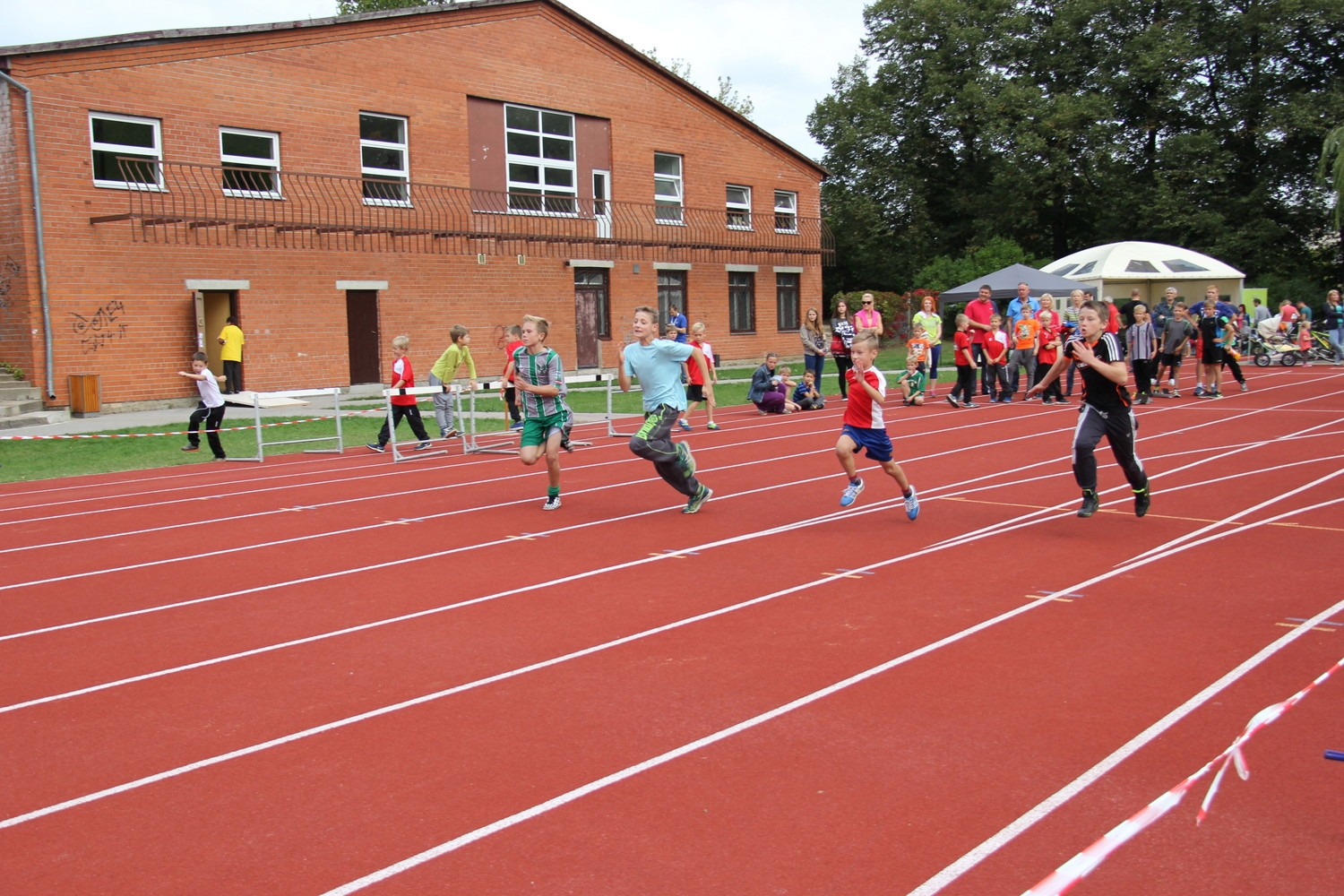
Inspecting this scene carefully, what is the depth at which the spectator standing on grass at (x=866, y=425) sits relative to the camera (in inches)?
384

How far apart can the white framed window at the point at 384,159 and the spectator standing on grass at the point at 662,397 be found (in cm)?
1859

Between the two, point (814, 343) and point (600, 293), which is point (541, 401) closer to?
point (814, 343)

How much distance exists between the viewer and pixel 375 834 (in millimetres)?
4145

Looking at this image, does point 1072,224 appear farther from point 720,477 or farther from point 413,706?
point 413,706

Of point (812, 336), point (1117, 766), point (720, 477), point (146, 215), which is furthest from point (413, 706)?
point (146, 215)

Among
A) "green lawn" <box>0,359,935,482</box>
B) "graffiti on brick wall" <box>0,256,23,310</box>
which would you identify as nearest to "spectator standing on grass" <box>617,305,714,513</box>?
"green lawn" <box>0,359,935,482</box>

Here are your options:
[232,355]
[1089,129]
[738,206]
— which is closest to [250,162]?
[232,355]

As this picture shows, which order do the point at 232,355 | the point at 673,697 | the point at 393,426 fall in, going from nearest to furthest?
the point at 673,697 → the point at 393,426 → the point at 232,355

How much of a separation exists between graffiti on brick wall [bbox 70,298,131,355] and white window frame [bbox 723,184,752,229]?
1914 cm

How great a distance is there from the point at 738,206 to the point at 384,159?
13.1m

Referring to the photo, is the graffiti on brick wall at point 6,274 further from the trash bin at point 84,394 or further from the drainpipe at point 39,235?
the trash bin at point 84,394

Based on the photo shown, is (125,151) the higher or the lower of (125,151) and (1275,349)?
the higher

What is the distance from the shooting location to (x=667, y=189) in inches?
1387

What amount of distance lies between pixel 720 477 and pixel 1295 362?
70.1 feet
